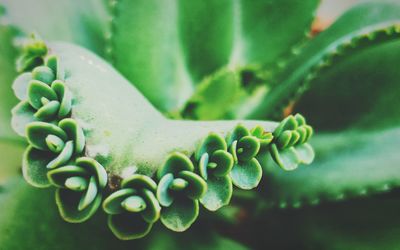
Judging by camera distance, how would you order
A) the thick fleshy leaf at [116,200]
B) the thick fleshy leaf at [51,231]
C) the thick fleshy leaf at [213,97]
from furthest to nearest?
the thick fleshy leaf at [213,97], the thick fleshy leaf at [51,231], the thick fleshy leaf at [116,200]

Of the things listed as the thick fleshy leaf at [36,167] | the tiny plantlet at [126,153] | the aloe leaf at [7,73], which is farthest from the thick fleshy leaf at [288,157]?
the aloe leaf at [7,73]

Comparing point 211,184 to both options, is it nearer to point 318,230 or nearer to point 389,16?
point 318,230

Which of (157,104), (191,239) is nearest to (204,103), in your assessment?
(157,104)

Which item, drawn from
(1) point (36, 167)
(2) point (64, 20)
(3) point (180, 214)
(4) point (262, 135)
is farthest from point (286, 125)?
(2) point (64, 20)

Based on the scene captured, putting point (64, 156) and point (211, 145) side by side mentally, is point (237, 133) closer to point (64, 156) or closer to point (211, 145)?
point (211, 145)

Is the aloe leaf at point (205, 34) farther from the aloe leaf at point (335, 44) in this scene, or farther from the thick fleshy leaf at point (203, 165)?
the thick fleshy leaf at point (203, 165)

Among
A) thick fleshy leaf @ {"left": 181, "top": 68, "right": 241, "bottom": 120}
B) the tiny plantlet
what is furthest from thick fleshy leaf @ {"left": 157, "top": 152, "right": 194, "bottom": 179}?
thick fleshy leaf @ {"left": 181, "top": 68, "right": 241, "bottom": 120}
